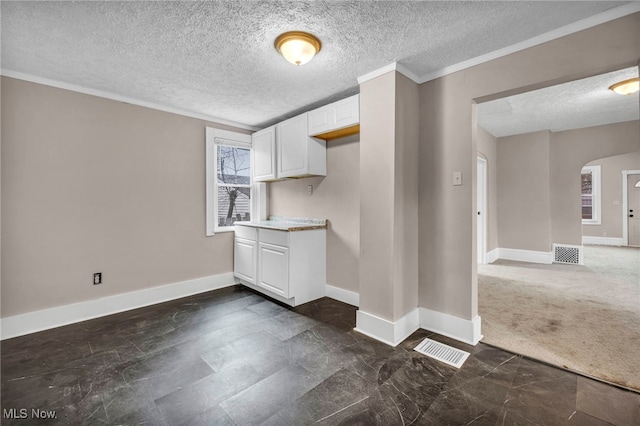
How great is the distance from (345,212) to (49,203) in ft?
9.93

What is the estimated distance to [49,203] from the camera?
8.66ft

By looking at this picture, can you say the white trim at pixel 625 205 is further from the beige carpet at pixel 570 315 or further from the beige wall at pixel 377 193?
the beige wall at pixel 377 193

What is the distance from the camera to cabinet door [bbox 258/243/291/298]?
3.05 meters

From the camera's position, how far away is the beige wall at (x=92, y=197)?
250 cm

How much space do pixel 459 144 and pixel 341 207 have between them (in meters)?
1.45

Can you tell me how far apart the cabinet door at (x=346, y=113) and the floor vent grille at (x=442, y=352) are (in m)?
2.14

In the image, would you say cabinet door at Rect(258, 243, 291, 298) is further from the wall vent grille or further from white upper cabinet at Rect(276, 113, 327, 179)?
the wall vent grille

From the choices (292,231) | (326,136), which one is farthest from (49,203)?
(326,136)

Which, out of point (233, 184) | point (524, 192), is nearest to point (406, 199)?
point (233, 184)

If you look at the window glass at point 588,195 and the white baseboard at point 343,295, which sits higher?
the window glass at point 588,195

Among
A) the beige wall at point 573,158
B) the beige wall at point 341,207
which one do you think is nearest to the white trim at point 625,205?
the beige wall at point 573,158

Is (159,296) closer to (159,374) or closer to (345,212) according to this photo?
(159,374)

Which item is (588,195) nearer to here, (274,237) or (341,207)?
(341,207)

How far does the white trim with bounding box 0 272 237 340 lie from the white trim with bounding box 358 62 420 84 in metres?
3.11
